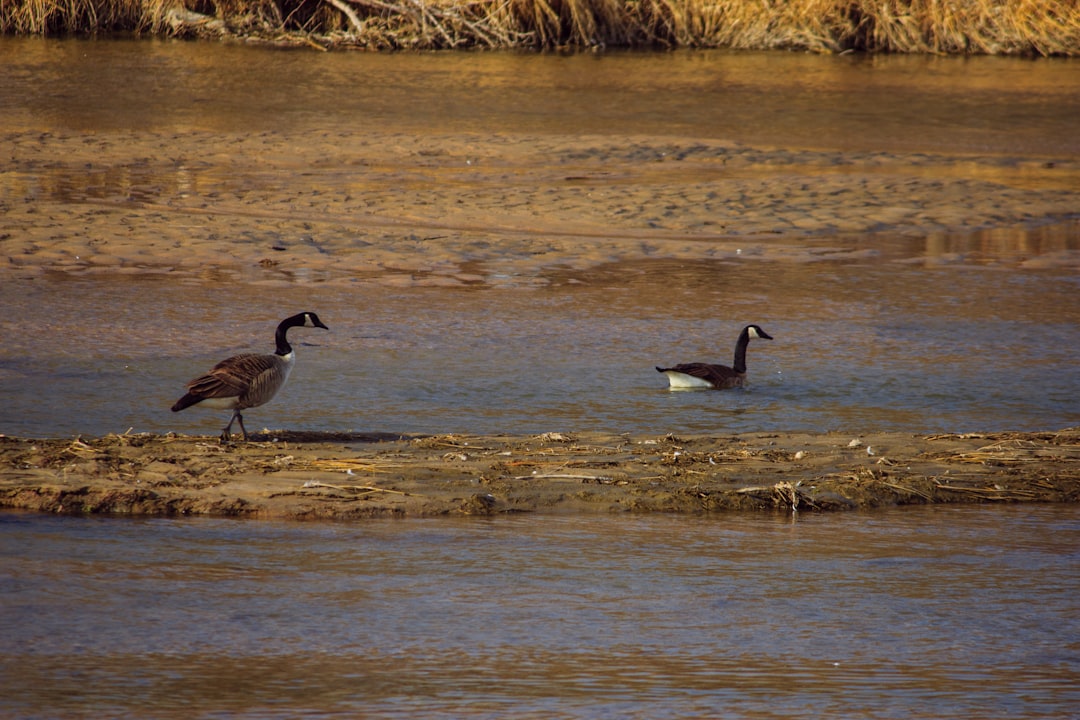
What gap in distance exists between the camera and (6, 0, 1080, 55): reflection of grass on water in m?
28.7

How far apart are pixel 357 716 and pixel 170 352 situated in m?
5.65

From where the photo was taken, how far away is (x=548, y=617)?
5.05 m

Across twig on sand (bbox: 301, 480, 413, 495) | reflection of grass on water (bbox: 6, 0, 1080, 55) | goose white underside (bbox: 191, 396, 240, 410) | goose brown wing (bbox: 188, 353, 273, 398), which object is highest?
reflection of grass on water (bbox: 6, 0, 1080, 55)

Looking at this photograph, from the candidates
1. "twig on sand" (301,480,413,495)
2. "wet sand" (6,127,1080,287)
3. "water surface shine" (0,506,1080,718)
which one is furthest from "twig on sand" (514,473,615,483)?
"wet sand" (6,127,1080,287)

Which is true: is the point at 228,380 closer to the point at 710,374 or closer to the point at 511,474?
the point at 511,474

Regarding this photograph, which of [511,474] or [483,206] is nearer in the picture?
[511,474]

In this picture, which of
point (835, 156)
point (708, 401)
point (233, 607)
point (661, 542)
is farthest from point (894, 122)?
point (233, 607)

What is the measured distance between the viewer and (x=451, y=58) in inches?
1059

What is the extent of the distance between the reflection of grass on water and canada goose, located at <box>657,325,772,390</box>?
20.2 metres

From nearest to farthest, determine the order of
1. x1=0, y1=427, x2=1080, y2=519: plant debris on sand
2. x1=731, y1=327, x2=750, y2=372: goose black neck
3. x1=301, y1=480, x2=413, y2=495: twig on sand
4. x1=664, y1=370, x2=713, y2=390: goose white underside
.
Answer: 1. x1=0, y1=427, x2=1080, y2=519: plant debris on sand
2. x1=301, y1=480, x2=413, y2=495: twig on sand
3. x1=664, y1=370, x2=713, y2=390: goose white underside
4. x1=731, y1=327, x2=750, y2=372: goose black neck

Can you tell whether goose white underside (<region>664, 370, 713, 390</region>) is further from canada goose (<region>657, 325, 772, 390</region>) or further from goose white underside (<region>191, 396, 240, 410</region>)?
goose white underside (<region>191, 396, 240, 410</region>)

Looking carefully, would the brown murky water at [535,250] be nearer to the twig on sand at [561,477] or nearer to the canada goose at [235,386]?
the canada goose at [235,386]

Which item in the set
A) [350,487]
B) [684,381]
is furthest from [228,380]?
[684,381]

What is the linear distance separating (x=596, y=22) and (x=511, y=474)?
2451 centimetres
